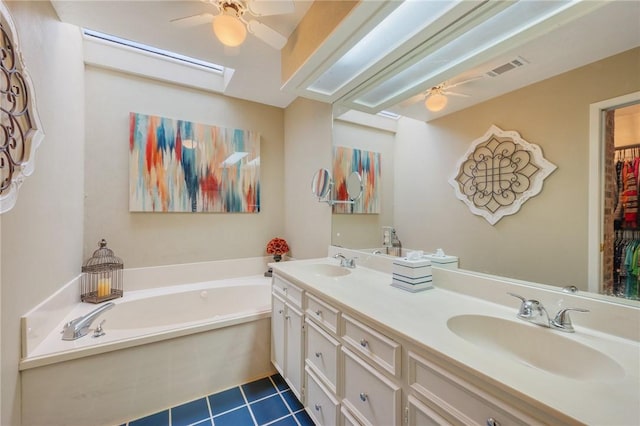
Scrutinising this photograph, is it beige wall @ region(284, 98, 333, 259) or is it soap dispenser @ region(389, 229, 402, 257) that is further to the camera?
beige wall @ region(284, 98, 333, 259)

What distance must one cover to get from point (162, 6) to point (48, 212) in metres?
1.43

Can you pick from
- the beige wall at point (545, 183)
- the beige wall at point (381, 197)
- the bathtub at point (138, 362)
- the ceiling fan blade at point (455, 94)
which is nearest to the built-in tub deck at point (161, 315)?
the bathtub at point (138, 362)

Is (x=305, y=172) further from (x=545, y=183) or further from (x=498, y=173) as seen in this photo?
(x=545, y=183)

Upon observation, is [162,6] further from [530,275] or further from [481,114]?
[530,275]

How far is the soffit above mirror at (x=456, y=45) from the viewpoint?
3.23ft

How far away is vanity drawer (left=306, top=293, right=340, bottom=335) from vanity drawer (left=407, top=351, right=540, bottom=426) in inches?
17.4

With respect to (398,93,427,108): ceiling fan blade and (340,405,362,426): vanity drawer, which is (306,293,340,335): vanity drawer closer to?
(340,405,362,426): vanity drawer

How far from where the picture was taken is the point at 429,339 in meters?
0.85

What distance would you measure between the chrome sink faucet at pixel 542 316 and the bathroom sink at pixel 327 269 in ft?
3.65

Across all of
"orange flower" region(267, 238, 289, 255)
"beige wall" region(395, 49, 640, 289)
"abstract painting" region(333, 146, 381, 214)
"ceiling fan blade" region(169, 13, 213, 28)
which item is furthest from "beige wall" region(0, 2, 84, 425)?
"beige wall" region(395, 49, 640, 289)

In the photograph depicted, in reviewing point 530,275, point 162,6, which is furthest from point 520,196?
point 162,6

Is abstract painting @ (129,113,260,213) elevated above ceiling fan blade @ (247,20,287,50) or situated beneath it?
situated beneath

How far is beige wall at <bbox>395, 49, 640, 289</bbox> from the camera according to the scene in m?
1.01

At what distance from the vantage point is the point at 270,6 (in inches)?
53.2
